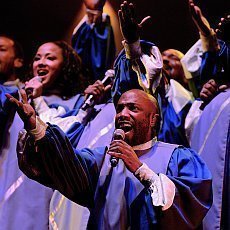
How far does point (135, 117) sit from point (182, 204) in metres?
0.43

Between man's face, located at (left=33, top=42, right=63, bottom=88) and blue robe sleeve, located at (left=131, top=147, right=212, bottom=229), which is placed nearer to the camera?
blue robe sleeve, located at (left=131, top=147, right=212, bottom=229)

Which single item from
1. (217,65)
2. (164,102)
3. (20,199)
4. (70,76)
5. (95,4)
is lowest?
(20,199)

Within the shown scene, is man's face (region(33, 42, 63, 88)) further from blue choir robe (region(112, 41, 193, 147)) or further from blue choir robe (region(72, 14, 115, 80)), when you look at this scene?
blue choir robe (region(112, 41, 193, 147))

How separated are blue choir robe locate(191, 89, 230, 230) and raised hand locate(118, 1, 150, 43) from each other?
55cm

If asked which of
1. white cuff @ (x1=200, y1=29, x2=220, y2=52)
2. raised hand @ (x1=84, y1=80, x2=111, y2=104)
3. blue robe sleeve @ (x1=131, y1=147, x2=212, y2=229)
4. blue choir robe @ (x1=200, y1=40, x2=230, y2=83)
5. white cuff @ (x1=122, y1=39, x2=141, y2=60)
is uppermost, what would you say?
white cuff @ (x1=122, y1=39, x2=141, y2=60)

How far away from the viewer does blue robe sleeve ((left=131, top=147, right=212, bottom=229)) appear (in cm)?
217

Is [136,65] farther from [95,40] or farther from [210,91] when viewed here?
[95,40]

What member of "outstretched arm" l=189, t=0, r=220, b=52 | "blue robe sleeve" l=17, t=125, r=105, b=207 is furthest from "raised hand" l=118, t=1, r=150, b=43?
"blue robe sleeve" l=17, t=125, r=105, b=207

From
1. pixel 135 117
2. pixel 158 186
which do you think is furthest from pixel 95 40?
pixel 158 186

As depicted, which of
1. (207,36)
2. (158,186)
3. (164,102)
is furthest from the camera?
(164,102)

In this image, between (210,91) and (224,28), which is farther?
(210,91)

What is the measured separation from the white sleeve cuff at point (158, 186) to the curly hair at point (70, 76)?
1350 mm

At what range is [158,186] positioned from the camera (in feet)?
7.09

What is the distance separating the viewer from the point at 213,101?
9.95 feet
